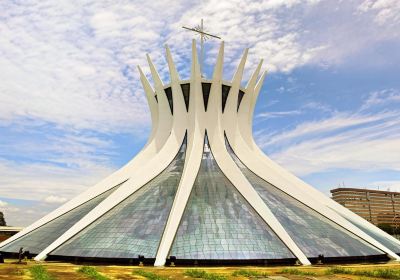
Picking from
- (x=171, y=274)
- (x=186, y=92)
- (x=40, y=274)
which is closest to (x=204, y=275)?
(x=171, y=274)

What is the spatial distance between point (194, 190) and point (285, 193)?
289 inches

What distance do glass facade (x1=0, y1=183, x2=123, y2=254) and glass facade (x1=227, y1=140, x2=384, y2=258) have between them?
1332cm

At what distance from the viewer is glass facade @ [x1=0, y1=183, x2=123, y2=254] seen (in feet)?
76.2

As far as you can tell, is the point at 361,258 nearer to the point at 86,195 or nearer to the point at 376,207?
the point at 86,195

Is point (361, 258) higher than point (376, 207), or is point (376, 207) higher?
point (376, 207)

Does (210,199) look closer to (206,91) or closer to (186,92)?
(206,91)

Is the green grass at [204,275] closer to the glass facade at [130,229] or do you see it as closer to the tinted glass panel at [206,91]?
the glass facade at [130,229]

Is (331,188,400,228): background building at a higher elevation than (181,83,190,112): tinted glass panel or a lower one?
higher

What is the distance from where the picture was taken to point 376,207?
6678 inches

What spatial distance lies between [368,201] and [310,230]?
159 metres

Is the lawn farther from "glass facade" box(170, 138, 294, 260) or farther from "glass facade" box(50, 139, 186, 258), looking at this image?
"glass facade" box(50, 139, 186, 258)

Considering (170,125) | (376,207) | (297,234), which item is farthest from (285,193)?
(376,207)

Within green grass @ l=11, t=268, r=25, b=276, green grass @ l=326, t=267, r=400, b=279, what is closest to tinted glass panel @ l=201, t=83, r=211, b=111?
green grass @ l=326, t=267, r=400, b=279

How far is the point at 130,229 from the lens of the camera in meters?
21.8
